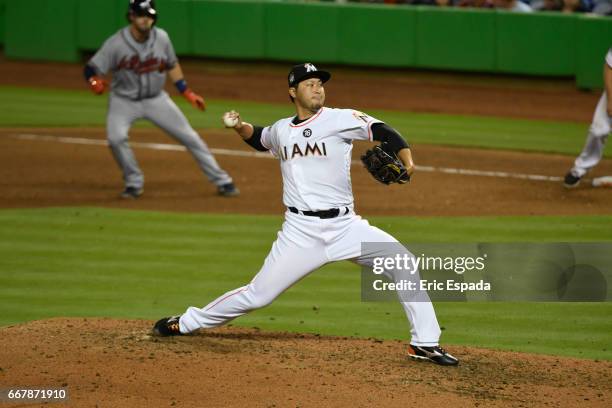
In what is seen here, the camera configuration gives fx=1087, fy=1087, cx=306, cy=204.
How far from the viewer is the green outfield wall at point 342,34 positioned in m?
18.1

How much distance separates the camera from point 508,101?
18.6 m

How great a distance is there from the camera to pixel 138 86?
1167 cm

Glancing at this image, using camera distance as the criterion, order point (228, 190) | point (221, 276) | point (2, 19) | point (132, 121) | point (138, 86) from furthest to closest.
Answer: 1. point (2, 19)
2. point (228, 190)
3. point (132, 121)
4. point (138, 86)
5. point (221, 276)

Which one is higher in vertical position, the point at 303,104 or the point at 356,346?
the point at 303,104

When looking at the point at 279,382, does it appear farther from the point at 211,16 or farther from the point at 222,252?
the point at 211,16

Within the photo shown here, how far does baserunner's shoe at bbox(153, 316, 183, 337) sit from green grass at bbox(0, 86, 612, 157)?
913 centimetres

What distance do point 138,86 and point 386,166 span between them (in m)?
5.83

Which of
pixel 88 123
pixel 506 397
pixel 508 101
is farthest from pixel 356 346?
pixel 508 101

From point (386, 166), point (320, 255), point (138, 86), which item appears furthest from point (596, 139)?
point (320, 255)

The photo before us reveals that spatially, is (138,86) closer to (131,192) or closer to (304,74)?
(131,192)

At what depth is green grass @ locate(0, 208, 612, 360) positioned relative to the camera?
7.83 m

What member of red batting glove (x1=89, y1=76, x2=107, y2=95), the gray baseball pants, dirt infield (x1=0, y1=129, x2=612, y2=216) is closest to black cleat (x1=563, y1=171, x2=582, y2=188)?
dirt infield (x1=0, y1=129, x2=612, y2=216)

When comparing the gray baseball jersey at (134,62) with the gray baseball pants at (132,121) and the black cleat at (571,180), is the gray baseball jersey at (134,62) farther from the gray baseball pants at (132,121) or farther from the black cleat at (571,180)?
the black cleat at (571,180)

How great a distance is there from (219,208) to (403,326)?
Answer: 4.15 meters
